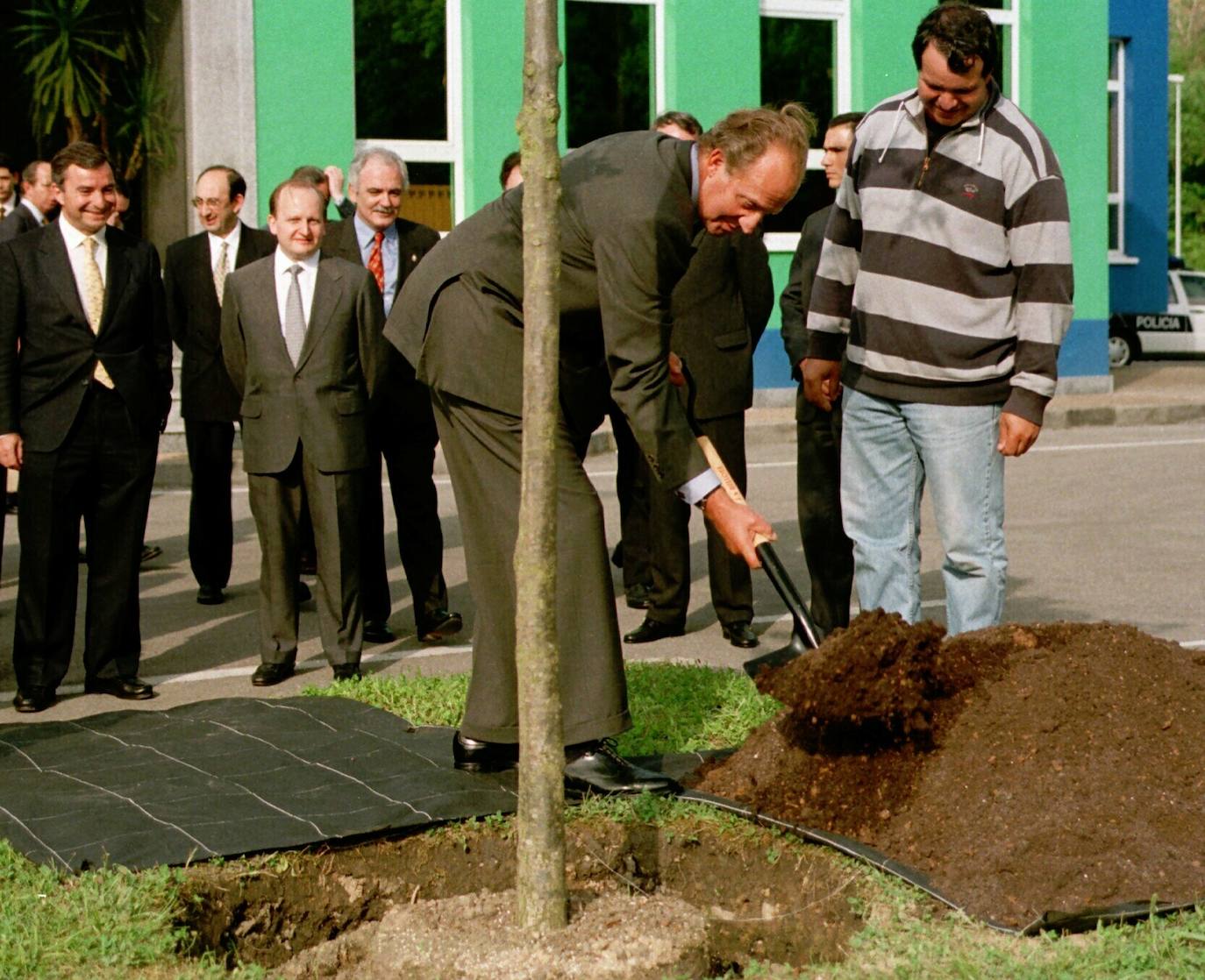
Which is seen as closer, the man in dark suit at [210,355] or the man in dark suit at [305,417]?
the man in dark suit at [305,417]

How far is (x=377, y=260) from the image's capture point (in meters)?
9.03

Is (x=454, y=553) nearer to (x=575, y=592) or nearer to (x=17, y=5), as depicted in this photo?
(x=575, y=592)

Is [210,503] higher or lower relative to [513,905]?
higher

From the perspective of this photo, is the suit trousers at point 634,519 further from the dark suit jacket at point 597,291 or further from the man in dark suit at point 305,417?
the dark suit jacket at point 597,291

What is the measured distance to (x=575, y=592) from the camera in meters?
5.41

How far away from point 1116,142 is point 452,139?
16.0 m

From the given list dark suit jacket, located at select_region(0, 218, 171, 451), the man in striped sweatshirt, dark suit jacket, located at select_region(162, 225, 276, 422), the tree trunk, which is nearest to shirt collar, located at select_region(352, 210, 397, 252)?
dark suit jacket, located at select_region(162, 225, 276, 422)

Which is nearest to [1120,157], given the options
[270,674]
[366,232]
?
[366,232]

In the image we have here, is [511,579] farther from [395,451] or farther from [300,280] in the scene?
[395,451]

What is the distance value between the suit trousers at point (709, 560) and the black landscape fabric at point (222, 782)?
2329mm

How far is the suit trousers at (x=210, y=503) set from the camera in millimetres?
9820

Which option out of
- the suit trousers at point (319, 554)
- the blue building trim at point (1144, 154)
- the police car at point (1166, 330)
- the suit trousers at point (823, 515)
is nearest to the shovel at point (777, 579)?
the suit trousers at point (823, 515)

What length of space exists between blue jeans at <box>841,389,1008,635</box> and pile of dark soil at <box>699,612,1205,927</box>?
20.3 inches

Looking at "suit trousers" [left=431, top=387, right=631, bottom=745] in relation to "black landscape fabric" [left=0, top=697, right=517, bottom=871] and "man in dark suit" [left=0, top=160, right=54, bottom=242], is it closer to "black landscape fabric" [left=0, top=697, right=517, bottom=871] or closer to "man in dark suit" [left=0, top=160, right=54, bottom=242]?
"black landscape fabric" [left=0, top=697, right=517, bottom=871]
